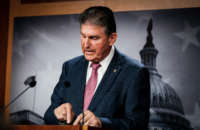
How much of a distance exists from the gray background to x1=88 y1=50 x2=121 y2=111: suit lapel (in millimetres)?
1362

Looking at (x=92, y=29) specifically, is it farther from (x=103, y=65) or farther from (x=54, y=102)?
(x=54, y=102)

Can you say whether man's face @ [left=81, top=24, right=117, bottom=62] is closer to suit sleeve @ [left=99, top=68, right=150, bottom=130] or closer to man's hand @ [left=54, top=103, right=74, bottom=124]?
suit sleeve @ [left=99, top=68, right=150, bottom=130]

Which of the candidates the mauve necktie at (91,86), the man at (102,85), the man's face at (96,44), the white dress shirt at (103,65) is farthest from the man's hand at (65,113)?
the man's face at (96,44)

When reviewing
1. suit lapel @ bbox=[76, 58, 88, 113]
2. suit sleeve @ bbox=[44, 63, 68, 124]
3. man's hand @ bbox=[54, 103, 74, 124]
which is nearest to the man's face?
suit lapel @ bbox=[76, 58, 88, 113]

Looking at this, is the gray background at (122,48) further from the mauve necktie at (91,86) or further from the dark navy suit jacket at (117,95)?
the dark navy suit jacket at (117,95)

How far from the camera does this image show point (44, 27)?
17.2 feet

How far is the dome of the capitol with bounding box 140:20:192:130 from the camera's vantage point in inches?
177

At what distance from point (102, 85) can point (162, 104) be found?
1522 millimetres

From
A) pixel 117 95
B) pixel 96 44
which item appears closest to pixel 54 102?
pixel 117 95

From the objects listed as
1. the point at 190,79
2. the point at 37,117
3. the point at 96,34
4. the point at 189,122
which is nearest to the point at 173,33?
the point at 190,79

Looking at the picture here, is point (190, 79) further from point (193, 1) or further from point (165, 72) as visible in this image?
point (193, 1)

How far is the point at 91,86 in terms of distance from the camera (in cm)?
356

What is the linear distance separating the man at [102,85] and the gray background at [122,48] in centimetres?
123

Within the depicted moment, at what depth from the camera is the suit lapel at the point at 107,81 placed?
10.7ft
